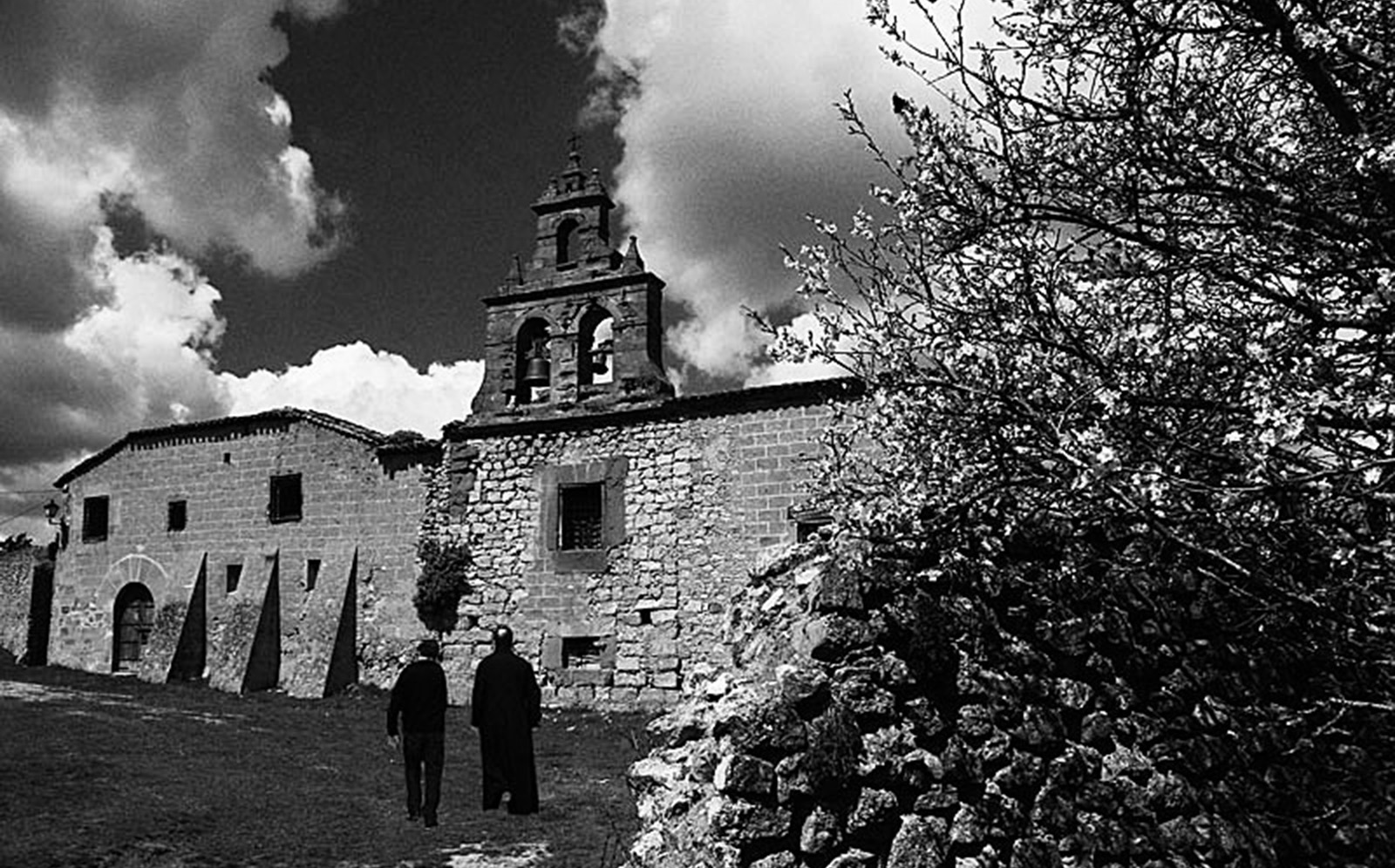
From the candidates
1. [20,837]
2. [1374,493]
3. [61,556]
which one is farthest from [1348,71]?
[61,556]

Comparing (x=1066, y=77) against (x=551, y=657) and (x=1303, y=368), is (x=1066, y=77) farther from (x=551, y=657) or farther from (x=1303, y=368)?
(x=551, y=657)

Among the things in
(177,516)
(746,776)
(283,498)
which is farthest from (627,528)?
(746,776)

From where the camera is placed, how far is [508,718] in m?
8.68

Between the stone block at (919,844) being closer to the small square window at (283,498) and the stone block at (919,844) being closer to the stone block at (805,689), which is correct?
the stone block at (805,689)

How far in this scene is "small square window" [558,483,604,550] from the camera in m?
17.9

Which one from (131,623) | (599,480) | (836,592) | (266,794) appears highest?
(599,480)

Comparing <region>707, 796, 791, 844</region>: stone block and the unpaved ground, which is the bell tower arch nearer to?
the unpaved ground

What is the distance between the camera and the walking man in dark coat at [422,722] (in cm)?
856

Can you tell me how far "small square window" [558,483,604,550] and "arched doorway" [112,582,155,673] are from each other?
10338 millimetres

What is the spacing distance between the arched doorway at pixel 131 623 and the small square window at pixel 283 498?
388 centimetres

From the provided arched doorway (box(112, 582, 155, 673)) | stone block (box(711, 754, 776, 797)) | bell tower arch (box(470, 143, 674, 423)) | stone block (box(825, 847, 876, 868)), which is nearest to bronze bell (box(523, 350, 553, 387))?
bell tower arch (box(470, 143, 674, 423))

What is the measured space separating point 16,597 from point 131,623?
Answer: 546 centimetres

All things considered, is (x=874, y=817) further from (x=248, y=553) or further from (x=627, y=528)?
(x=248, y=553)

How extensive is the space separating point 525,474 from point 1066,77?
14887 mm
